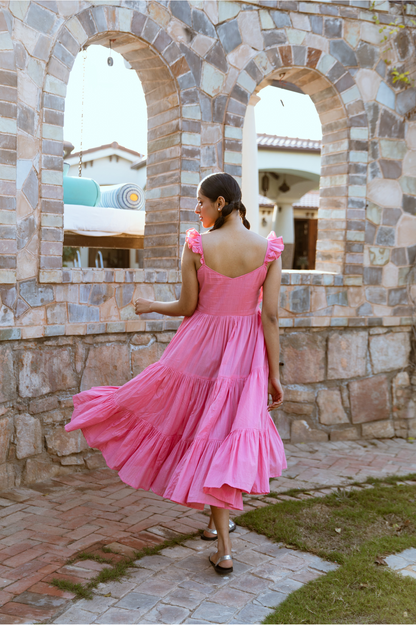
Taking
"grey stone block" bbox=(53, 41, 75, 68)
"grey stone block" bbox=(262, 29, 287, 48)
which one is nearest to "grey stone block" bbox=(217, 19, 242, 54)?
"grey stone block" bbox=(262, 29, 287, 48)

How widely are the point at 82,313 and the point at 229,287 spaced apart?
176 cm

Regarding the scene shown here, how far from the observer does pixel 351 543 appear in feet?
10.9

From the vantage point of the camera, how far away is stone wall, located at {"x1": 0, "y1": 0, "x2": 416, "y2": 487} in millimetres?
4039

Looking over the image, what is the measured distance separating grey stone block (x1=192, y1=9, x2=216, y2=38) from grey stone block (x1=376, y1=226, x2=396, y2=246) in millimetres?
2303

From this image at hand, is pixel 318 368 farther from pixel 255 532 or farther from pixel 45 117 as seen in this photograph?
pixel 45 117

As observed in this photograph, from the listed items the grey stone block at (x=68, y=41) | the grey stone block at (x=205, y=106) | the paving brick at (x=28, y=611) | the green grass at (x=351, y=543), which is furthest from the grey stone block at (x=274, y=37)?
the paving brick at (x=28, y=611)

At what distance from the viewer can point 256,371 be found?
2.90 m

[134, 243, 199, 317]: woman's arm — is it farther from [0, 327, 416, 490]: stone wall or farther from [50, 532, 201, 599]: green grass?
[0, 327, 416, 490]: stone wall

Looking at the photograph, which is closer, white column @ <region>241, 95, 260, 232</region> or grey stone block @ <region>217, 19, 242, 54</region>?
grey stone block @ <region>217, 19, 242, 54</region>

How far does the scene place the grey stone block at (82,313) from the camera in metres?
4.32

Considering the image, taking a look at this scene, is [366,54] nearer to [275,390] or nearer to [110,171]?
[275,390]

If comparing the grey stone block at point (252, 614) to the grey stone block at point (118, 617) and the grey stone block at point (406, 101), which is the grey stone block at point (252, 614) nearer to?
the grey stone block at point (118, 617)

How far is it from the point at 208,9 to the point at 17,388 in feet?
10.7

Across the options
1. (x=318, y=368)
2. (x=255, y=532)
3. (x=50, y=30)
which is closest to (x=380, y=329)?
(x=318, y=368)
